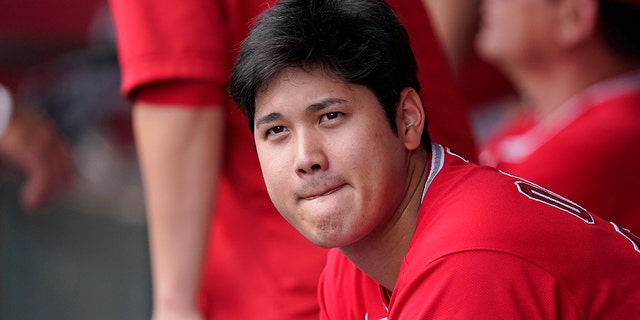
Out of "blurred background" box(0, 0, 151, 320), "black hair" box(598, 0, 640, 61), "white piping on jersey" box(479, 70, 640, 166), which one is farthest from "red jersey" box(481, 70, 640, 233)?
"blurred background" box(0, 0, 151, 320)

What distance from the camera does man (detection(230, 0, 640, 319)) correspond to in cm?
143

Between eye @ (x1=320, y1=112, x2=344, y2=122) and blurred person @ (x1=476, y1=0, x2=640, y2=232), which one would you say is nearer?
eye @ (x1=320, y1=112, x2=344, y2=122)

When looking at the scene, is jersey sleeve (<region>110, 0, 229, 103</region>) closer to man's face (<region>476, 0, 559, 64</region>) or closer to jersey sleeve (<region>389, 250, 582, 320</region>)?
jersey sleeve (<region>389, 250, 582, 320</region>)

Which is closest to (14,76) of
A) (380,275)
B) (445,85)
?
(445,85)

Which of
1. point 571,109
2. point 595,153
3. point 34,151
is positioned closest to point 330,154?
point 595,153

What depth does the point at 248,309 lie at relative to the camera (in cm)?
221

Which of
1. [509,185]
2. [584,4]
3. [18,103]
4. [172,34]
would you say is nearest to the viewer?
[509,185]

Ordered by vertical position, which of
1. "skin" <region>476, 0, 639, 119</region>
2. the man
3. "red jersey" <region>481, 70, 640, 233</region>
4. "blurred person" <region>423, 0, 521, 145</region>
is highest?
the man

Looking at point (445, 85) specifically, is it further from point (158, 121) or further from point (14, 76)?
point (14, 76)

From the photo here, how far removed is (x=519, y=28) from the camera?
330 cm

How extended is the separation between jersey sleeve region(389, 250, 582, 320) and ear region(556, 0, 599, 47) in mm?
1871

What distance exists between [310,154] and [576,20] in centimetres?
187

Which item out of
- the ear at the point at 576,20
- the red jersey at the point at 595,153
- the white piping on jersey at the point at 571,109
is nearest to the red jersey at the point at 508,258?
the red jersey at the point at 595,153

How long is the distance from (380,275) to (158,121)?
634mm
